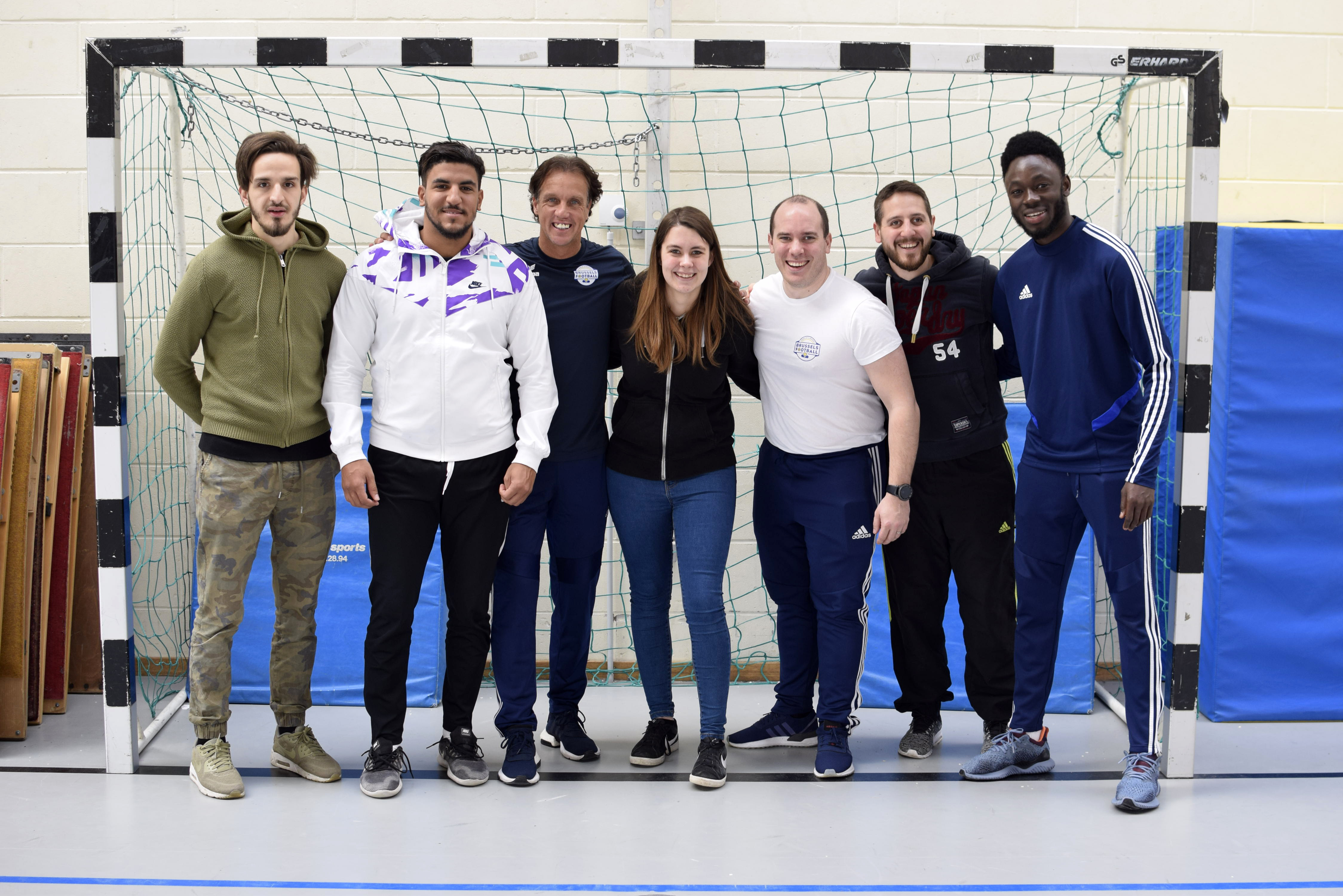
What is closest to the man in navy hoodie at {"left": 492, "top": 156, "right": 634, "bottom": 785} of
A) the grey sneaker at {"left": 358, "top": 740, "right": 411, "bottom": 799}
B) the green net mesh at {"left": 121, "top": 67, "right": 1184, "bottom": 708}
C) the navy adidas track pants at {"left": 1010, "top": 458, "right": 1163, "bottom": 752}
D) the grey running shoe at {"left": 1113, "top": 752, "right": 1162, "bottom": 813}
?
the grey sneaker at {"left": 358, "top": 740, "right": 411, "bottom": 799}

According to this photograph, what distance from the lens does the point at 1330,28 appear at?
3.92 m

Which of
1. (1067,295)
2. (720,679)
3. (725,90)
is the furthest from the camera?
(725,90)

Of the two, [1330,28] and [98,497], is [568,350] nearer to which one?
[98,497]

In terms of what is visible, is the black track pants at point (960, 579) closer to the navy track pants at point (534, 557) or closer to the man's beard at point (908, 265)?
the man's beard at point (908, 265)

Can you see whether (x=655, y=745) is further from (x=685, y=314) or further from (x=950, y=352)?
(x=950, y=352)

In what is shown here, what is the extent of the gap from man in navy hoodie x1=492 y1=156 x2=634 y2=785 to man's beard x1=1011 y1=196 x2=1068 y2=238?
1.06 m

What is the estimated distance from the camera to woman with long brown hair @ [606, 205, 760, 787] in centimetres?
274

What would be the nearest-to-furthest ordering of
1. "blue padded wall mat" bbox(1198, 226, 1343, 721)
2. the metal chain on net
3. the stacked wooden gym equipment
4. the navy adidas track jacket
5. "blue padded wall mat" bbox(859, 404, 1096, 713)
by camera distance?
the navy adidas track jacket
the stacked wooden gym equipment
"blue padded wall mat" bbox(1198, 226, 1343, 721)
"blue padded wall mat" bbox(859, 404, 1096, 713)
the metal chain on net

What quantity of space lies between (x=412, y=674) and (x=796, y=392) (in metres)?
1.79

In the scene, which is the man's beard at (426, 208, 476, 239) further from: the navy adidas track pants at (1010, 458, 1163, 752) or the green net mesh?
the navy adidas track pants at (1010, 458, 1163, 752)

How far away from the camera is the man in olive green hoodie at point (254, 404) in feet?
8.78

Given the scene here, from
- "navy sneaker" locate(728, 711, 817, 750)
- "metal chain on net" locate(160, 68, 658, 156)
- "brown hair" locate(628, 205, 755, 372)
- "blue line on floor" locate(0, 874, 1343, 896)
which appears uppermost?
"metal chain on net" locate(160, 68, 658, 156)

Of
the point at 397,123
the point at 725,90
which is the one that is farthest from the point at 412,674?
the point at 725,90

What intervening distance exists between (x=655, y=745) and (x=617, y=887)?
0.70m
